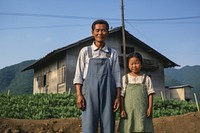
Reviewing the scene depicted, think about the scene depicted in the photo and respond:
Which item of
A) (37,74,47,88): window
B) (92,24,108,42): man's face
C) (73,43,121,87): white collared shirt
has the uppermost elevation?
(37,74,47,88): window

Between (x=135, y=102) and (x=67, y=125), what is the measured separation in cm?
433

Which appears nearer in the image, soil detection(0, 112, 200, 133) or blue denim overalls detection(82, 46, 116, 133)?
blue denim overalls detection(82, 46, 116, 133)

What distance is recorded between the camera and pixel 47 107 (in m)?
10.3

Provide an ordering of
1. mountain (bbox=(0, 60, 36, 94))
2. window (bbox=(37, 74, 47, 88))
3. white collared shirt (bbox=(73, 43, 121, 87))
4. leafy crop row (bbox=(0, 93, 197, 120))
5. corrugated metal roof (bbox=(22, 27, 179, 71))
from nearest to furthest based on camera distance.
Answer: white collared shirt (bbox=(73, 43, 121, 87)) < leafy crop row (bbox=(0, 93, 197, 120)) < corrugated metal roof (bbox=(22, 27, 179, 71)) < window (bbox=(37, 74, 47, 88)) < mountain (bbox=(0, 60, 36, 94))

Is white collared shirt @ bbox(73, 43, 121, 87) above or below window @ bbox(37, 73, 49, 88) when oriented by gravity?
below

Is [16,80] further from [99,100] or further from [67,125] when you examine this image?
[99,100]

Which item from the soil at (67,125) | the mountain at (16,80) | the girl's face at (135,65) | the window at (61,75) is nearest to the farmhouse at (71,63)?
the window at (61,75)

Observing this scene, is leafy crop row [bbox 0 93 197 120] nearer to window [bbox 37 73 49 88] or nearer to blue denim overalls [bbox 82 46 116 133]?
window [bbox 37 73 49 88]

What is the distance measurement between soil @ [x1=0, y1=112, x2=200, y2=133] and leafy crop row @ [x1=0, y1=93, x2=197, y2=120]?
217cm

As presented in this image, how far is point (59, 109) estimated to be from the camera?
1025 centimetres

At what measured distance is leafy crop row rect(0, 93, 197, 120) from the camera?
31.1 ft

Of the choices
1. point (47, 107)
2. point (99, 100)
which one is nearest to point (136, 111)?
point (99, 100)

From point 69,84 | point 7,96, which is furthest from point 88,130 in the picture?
point 69,84

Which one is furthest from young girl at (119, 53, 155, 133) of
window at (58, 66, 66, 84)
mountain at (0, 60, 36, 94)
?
mountain at (0, 60, 36, 94)
